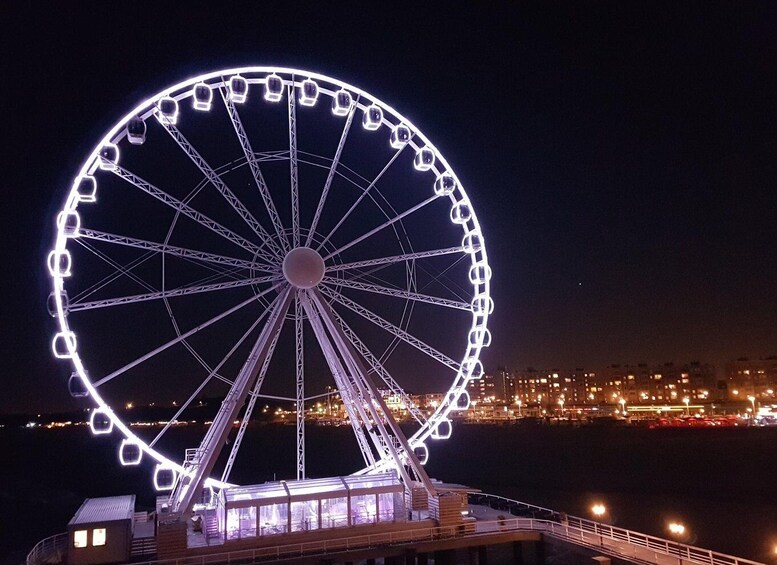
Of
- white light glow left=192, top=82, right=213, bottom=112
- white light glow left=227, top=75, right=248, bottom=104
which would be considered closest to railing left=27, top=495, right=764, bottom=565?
white light glow left=192, top=82, right=213, bottom=112

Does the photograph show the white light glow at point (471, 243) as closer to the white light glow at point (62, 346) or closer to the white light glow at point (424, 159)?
the white light glow at point (424, 159)

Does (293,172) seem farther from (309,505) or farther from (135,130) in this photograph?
(309,505)

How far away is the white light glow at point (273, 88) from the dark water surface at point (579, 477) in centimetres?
3322

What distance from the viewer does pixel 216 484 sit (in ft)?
77.7

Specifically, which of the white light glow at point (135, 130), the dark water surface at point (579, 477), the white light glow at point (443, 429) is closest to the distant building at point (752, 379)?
the dark water surface at point (579, 477)

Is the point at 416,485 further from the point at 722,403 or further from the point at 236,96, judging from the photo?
the point at 722,403

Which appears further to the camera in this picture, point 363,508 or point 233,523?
point 363,508

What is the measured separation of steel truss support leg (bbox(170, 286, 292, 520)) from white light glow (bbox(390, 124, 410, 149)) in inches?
289

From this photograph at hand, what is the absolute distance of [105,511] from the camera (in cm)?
2188

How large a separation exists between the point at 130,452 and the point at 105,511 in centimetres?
239

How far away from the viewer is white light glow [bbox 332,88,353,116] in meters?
25.3

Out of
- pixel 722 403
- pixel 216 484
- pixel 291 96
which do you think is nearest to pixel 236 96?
pixel 291 96

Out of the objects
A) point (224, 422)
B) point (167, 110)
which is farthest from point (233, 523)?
point (167, 110)

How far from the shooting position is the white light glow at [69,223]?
21469 mm
